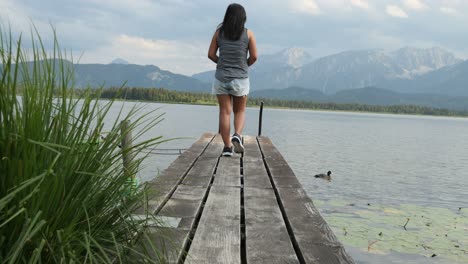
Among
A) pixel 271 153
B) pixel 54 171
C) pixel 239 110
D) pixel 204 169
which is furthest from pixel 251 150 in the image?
pixel 54 171

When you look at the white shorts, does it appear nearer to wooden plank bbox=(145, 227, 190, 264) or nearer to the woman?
the woman

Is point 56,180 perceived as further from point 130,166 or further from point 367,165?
point 367,165

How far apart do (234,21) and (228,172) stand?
2.46 m

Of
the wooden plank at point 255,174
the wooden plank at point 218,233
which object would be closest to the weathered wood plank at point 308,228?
the wooden plank at point 255,174

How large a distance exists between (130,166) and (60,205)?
0.61 m

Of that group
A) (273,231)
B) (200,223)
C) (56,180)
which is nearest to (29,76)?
(56,180)

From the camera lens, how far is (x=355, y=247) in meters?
9.48

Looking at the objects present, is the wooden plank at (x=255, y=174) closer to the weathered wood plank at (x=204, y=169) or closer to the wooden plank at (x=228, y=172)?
the wooden plank at (x=228, y=172)

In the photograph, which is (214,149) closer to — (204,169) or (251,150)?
(251,150)

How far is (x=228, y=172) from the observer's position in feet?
18.6

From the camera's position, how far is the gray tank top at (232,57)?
23.1ft

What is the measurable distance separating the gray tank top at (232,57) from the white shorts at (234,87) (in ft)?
0.21

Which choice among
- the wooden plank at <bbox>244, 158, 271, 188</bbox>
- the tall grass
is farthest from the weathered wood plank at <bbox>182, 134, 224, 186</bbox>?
the tall grass

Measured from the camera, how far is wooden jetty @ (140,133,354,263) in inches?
102
